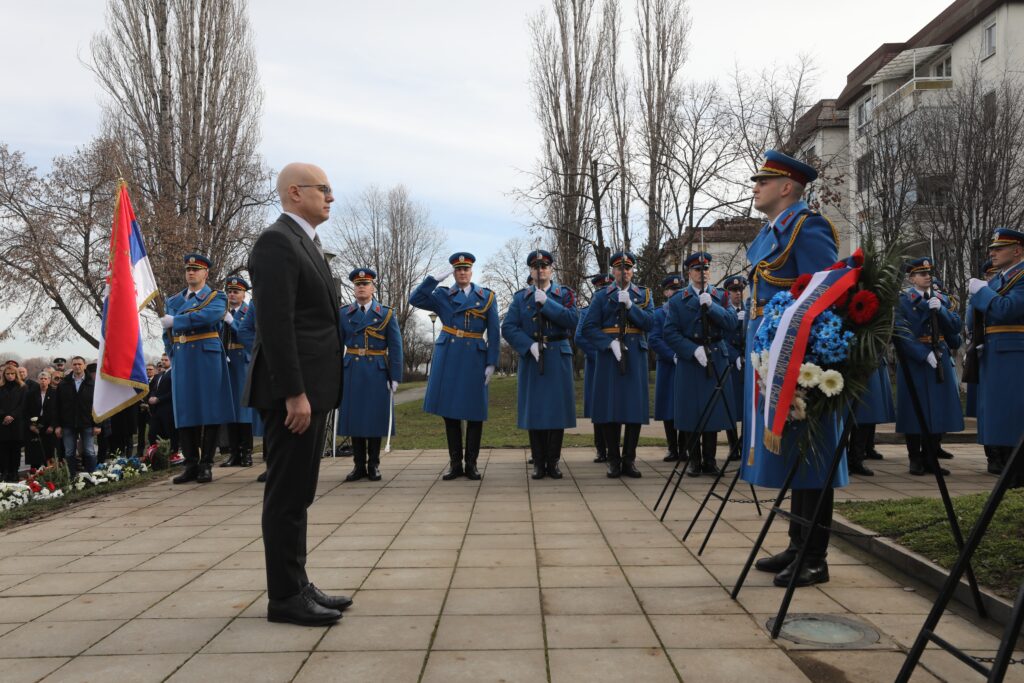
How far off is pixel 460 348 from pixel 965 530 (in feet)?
16.8

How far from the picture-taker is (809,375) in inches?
149

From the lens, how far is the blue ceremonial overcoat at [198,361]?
862 centimetres

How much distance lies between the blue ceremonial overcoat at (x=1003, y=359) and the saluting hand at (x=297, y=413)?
6.46 metres

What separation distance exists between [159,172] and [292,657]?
26.6m

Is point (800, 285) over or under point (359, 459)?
over

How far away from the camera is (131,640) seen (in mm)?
3578

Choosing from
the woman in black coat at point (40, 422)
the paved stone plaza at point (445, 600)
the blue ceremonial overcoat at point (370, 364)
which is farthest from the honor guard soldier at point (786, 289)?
the woman in black coat at point (40, 422)

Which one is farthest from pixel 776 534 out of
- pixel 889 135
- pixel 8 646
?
pixel 889 135

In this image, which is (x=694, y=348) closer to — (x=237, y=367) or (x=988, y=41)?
(x=237, y=367)

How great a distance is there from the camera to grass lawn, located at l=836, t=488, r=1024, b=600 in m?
4.00

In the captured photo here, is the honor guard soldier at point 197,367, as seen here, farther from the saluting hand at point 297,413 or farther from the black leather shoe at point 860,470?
the black leather shoe at point 860,470

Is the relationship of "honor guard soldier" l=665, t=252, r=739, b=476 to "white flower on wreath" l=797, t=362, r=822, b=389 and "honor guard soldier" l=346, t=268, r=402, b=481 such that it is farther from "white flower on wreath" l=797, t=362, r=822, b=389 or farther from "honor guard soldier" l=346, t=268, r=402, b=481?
"white flower on wreath" l=797, t=362, r=822, b=389

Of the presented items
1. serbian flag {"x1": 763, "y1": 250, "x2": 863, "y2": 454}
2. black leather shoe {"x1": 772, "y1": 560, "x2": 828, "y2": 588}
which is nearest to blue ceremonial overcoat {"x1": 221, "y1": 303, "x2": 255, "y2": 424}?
black leather shoe {"x1": 772, "y1": 560, "x2": 828, "y2": 588}

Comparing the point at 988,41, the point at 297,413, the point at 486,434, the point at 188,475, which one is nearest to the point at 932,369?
the point at 297,413
